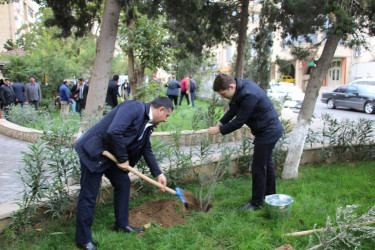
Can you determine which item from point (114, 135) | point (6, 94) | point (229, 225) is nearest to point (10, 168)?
point (114, 135)

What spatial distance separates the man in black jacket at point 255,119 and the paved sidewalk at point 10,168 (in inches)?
91.6

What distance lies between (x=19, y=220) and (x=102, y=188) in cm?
94

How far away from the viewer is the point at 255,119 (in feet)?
12.0

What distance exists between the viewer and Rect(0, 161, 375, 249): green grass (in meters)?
2.97

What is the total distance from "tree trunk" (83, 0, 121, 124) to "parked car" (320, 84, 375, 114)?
14.3 meters

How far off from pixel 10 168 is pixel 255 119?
4468mm

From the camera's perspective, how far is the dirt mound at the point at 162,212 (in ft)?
11.1

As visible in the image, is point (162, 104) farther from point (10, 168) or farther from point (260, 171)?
point (10, 168)

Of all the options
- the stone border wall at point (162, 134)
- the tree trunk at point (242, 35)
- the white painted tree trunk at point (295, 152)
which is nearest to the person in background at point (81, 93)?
the stone border wall at point (162, 134)

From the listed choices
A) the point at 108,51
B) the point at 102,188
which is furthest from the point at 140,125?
the point at 108,51

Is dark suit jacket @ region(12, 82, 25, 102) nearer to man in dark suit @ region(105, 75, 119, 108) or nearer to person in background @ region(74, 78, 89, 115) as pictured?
person in background @ region(74, 78, 89, 115)

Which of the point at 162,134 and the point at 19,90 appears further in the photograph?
the point at 19,90

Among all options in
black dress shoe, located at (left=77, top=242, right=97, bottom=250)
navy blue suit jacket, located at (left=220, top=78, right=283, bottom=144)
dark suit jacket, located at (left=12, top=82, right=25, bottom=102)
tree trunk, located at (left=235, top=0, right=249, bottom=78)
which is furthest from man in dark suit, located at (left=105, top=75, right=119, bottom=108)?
black dress shoe, located at (left=77, top=242, right=97, bottom=250)

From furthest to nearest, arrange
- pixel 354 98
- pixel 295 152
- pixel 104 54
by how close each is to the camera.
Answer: pixel 354 98
pixel 104 54
pixel 295 152
